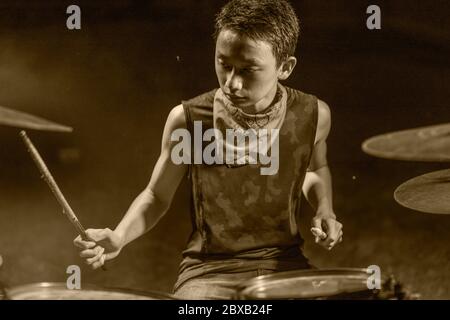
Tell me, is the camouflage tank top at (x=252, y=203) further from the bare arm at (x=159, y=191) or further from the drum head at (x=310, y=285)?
the drum head at (x=310, y=285)

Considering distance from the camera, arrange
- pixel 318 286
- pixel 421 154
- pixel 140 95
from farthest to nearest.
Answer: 1. pixel 140 95
2. pixel 318 286
3. pixel 421 154

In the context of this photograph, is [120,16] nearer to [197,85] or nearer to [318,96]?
[197,85]

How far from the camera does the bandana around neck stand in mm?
2346

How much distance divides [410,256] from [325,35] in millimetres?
769

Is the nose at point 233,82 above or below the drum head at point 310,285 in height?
above

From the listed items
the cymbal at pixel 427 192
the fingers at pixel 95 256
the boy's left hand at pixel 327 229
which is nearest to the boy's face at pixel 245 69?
the boy's left hand at pixel 327 229

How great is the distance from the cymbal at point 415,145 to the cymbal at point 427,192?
0.24 metres

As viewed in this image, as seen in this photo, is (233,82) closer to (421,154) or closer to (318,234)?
(318,234)

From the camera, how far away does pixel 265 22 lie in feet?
7.38

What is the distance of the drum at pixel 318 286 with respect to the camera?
1962 mm

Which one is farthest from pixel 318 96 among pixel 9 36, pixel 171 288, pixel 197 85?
pixel 9 36

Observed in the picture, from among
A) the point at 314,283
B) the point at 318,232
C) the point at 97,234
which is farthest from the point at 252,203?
the point at 97,234

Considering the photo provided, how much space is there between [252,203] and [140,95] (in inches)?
19.8

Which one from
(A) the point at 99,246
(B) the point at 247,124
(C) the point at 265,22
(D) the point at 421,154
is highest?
(C) the point at 265,22
